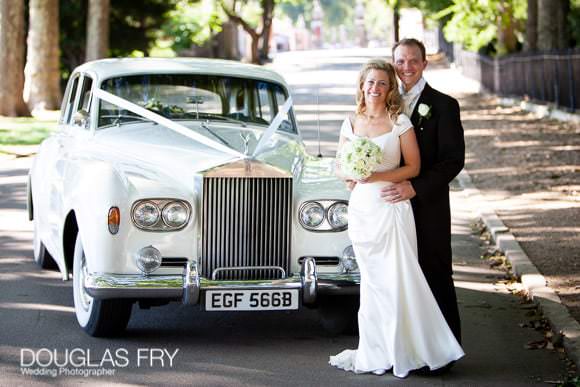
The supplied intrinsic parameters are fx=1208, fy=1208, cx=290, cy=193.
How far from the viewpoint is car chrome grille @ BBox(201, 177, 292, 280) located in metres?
7.87

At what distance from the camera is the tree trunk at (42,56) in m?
30.8

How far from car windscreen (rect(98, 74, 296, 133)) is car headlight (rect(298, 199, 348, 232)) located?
1966 mm

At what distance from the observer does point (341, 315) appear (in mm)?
8438

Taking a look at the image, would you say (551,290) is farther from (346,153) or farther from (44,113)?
(44,113)

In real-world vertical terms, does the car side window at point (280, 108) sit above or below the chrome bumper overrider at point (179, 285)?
above

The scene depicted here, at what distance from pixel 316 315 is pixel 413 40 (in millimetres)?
2659

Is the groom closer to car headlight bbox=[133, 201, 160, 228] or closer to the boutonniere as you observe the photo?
the boutonniere

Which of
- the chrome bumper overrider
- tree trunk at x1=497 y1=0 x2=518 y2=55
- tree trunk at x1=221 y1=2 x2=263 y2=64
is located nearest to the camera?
the chrome bumper overrider

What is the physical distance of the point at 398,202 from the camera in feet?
23.7

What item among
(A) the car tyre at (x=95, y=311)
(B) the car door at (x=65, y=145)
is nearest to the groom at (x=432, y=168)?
(A) the car tyre at (x=95, y=311)

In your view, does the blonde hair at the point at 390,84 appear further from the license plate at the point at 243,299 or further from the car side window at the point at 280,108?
the car side window at the point at 280,108

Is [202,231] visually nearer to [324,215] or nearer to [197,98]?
[324,215]

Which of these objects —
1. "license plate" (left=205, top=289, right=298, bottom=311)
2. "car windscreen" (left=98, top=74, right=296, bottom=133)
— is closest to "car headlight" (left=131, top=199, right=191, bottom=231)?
"license plate" (left=205, top=289, right=298, bottom=311)

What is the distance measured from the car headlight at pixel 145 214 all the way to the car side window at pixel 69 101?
9.09 feet
